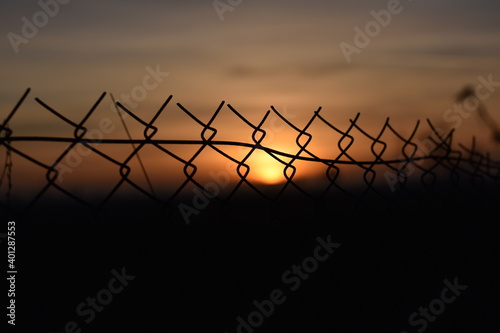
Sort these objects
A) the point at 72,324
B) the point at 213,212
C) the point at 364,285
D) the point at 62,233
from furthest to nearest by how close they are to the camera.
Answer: the point at 213,212
the point at 62,233
the point at 364,285
the point at 72,324

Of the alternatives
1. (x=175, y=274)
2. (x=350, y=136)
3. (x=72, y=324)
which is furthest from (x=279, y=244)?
(x=350, y=136)

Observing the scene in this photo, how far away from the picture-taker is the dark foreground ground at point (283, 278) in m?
4.00

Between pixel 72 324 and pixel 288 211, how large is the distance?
8596 mm

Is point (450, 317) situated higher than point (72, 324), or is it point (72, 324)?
point (72, 324)

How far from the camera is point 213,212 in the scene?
11.5 m

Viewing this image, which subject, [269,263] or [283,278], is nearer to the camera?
[269,263]

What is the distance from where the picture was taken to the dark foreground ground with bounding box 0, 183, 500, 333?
400 centimetres

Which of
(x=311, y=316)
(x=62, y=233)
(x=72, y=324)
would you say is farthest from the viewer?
(x=62, y=233)

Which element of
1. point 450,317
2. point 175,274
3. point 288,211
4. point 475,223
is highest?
point 288,211

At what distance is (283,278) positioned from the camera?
637 centimetres

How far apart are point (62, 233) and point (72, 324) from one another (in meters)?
5.70

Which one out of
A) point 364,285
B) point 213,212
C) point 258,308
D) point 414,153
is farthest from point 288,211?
point 414,153

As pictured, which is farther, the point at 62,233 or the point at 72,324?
the point at 62,233

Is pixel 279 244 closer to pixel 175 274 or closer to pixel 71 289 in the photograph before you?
pixel 175 274
